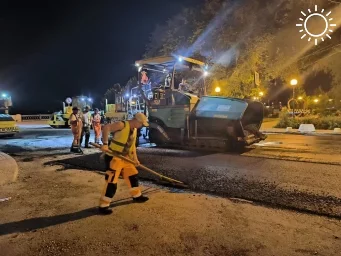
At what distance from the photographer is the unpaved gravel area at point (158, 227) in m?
3.49

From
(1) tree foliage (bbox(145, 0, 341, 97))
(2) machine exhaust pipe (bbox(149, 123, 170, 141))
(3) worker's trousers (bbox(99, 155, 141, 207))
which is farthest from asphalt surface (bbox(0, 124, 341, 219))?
(1) tree foliage (bbox(145, 0, 341, 97))

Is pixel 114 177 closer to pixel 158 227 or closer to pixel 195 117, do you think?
pixel 158 227

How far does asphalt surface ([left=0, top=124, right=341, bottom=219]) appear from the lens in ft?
17.1

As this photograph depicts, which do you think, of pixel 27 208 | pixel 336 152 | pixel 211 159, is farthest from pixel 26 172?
pixel 336 152

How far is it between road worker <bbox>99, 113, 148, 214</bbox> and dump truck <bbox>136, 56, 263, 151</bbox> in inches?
202

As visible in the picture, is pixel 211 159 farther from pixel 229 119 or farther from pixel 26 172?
pixel 26 172

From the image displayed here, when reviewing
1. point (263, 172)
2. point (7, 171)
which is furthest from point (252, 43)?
point (7, 171)

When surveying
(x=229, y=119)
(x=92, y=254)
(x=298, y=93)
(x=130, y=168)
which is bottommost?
(x=92, y=254)

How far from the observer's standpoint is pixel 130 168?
198 inches

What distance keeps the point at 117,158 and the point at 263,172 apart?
11.9 feet

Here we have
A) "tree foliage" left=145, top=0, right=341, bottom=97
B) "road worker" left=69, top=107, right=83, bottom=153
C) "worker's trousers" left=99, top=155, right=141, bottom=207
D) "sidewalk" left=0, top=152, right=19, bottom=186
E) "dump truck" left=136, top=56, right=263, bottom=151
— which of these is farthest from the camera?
"tree foliage" left=145, top=0, right=341, bottom=97

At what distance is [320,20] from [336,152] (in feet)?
31.2

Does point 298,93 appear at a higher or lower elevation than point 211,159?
higher

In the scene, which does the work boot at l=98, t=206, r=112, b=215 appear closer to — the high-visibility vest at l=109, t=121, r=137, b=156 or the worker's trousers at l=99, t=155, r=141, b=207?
the worker's trousers at l=99, t=155, r=141, b=207
